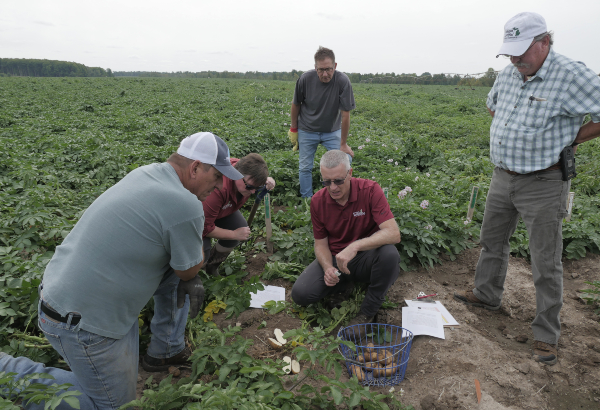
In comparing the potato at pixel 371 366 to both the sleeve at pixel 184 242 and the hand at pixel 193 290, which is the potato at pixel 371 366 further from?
the sleeve at pixel 184 242

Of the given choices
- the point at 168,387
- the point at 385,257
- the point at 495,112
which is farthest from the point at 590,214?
the point at 168,387

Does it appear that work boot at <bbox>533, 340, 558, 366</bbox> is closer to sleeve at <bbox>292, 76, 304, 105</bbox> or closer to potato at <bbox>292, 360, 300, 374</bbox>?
potato at <bbox>292, 360, 300, 374</bbox>

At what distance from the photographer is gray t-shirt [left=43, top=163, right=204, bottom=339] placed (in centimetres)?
187

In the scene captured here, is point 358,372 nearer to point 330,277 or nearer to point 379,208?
point 330,277

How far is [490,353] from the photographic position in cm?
278

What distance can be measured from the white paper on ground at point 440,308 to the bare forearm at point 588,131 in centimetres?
167

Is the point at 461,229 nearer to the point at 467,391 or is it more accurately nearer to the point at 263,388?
the point at 467,391

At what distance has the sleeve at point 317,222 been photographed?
3.23 metres

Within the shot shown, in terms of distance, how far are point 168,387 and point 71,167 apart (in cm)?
599

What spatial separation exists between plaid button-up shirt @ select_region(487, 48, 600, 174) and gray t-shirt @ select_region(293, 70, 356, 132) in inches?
92.7

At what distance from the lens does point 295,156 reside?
6988 mm

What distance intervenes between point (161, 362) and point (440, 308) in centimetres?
236

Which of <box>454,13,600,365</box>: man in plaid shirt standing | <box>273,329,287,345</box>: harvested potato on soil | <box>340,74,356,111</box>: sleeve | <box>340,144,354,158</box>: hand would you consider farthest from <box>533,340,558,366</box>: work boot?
<box>340,74,356,111</box>: sleeve

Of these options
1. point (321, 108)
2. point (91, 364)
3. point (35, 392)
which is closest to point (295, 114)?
point (321, 108)
